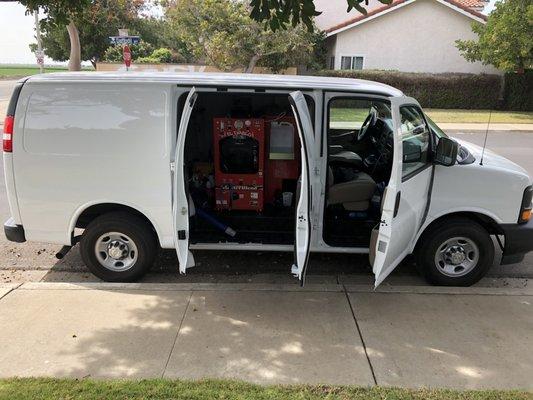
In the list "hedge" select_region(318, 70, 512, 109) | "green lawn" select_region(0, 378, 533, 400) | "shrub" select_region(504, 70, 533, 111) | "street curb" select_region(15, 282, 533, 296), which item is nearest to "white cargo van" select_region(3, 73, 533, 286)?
"street curb" select_region(15, 282, 533, 296)

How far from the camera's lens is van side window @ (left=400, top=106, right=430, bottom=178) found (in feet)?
14.7

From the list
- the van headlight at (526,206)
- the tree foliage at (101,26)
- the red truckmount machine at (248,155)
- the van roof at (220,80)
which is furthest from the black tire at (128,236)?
the tree foliage at (101,26)

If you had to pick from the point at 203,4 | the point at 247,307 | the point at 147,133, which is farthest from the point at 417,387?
the point at 203,4

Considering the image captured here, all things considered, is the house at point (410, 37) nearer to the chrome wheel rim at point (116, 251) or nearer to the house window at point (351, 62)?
the house window at point (351, 62)

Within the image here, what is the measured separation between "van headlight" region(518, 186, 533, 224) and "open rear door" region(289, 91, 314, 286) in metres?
2.15

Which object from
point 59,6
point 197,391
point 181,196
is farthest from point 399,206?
point 59,6

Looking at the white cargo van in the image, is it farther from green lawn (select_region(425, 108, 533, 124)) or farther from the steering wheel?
green lawn (select_region(425, 108, 533, 124))

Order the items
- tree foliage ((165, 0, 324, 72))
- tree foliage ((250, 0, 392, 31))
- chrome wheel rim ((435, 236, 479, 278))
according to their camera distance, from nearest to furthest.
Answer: tree foliage ((250, 0, 392, 31)) → chrome wheel rim ((435, 236, 479, 278)) → tree foliage ((165, 0, 324, 72))

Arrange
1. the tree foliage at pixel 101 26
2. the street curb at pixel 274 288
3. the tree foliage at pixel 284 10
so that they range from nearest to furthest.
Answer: the tree foliage at pixel 284 10 < the street curb at pixel 274 288 < the tree foliage at pixel 101 26

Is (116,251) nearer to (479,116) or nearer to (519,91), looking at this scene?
(479,116)

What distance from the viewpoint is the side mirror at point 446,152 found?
455 centimetres

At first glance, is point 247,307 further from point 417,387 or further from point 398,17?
point 398,17

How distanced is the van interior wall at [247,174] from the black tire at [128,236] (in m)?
0.47

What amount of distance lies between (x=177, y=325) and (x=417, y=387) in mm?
1893
